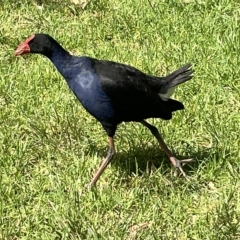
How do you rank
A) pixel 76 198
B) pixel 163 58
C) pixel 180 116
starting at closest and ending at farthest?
1. pixel 76 198
2. pixel 180 116
3. pixel 163 58

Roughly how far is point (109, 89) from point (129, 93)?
0.12 metres

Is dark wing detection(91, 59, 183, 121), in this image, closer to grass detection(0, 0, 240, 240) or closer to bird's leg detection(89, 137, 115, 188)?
bird's leg detection(89, 137, 115, 188)

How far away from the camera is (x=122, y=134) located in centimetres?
407

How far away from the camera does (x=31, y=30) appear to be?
542 cm

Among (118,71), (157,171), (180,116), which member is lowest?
(157,171)

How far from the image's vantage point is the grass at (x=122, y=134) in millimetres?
3395

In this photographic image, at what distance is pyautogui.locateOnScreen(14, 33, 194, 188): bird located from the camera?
3502mm

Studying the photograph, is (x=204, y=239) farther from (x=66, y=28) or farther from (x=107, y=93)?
(x=66, y=28)

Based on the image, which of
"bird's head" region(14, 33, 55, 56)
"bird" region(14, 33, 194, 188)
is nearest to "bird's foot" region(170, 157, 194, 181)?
"bird" region(14, 33, 194, 188)

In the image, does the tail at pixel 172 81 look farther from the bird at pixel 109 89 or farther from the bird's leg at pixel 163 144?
the bird's leg at pixel 163 144

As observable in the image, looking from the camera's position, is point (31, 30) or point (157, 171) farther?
point (31, 30)

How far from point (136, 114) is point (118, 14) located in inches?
80.7

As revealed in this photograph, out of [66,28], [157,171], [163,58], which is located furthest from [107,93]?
[66,28]

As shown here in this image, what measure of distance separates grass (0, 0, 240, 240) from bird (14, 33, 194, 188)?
0.19 m
